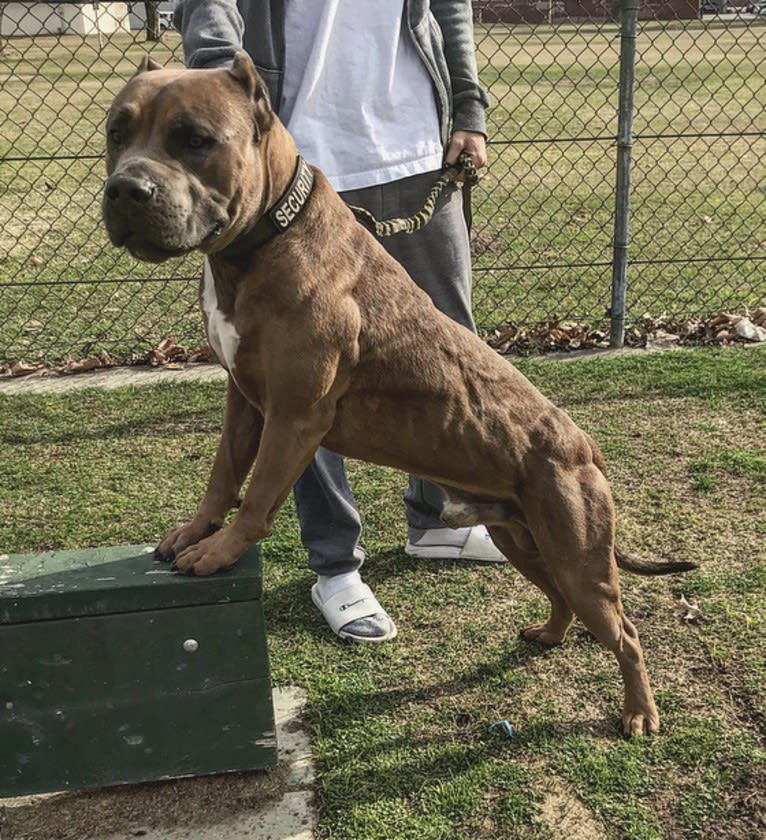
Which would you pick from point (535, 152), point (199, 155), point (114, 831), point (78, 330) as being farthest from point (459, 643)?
point (535, 152)

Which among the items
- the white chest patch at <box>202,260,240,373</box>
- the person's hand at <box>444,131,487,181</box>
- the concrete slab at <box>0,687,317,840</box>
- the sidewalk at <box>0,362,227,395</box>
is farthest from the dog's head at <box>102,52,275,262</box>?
the sidewalk at <box>0,362,227,395</box>

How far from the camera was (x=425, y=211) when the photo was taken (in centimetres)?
326

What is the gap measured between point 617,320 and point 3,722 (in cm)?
446

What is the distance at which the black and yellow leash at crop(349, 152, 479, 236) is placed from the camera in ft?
9.84

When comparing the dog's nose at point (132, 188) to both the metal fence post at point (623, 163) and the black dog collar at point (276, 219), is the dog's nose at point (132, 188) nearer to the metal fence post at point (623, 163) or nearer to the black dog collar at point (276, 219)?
the black dog collar at point (276, 219)

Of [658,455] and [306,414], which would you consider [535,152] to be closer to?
[658,455]

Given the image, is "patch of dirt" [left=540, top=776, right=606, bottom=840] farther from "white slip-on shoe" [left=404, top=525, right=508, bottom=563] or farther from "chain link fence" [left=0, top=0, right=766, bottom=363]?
"chain link fence" [left=0, top=0, right=766, bottom=363]

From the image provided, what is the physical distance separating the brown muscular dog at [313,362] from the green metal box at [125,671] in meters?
0.14

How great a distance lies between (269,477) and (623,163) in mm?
4222

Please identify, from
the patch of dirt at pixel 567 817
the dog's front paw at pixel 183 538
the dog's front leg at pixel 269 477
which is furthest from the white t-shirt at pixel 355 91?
the patch of dirt at pixel 567 817

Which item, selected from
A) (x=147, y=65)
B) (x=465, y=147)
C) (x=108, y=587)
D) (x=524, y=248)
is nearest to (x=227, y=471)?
(x=108, y=587)

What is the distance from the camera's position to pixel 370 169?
318 centimetres

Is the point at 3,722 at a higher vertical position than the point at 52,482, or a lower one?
higher

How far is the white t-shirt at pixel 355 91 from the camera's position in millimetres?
3000
